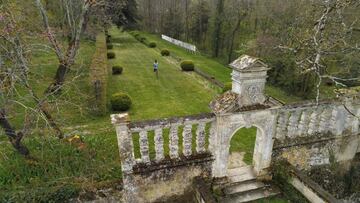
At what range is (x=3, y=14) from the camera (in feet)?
23.0

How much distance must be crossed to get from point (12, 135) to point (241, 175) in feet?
24.1

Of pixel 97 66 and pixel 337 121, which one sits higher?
pixel 97 66

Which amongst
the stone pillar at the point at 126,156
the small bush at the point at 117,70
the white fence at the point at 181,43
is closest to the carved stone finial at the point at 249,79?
the stone pillar at the point at 126,156

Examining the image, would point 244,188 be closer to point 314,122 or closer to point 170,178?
point 170,178

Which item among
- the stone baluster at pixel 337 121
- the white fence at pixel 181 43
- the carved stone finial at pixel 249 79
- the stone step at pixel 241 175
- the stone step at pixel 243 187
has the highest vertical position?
the carved stone finial at pixel 249 79

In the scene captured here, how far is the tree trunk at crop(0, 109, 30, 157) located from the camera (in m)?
7.40

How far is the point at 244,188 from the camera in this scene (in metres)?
7.87

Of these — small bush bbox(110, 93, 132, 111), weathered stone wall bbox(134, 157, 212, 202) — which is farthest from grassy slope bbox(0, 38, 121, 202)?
small bush bbox(110, 93, 132, 111)

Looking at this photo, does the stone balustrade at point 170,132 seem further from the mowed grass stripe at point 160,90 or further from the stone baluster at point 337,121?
the mowed grass stripe at point 160,90

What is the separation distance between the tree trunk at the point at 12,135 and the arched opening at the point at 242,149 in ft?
22.1

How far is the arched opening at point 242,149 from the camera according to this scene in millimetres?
9628

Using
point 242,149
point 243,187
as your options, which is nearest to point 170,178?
point 243,187

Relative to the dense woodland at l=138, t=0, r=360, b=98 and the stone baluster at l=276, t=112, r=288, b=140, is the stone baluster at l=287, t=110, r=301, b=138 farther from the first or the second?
the dense woodland at l=138, t=0, r=360, b=98

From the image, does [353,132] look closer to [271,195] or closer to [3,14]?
[271,195]
